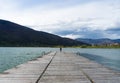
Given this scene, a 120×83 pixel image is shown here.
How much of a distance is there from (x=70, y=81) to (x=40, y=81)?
140cm

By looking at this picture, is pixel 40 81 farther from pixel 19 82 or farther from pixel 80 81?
pixel 80 81

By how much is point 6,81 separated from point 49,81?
199 cm

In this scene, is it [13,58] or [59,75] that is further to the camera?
[13,58]

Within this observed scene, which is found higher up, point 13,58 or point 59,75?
point 59,75

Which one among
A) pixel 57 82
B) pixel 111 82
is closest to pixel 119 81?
pixel 111 82

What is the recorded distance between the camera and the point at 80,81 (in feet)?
47.3

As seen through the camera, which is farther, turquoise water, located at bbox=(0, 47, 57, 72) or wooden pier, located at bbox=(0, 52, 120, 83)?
turquoise water, located at bbox=(0, 47, 57, 72)

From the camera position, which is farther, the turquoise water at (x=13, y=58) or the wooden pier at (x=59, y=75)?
the turquoise water at (x=13, y=58)

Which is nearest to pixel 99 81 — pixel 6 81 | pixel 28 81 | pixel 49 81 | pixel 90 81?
pixel 90 81

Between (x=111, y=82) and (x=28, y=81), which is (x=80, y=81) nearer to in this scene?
(x=111, y=82)

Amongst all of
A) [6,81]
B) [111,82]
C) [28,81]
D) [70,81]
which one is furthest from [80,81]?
[6,81]

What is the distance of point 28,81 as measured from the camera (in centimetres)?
1420

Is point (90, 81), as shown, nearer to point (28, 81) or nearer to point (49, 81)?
point (49, 81)

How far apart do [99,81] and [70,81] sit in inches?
53.1
